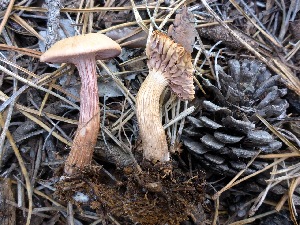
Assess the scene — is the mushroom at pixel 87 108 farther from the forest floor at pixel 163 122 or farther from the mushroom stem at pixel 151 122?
the mushroom stem at pixel 151 122

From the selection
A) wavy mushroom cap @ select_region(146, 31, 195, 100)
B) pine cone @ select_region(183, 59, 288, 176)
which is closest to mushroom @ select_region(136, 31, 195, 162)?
wavy mushroom cap @ select_region(146, 31, 195, 100)

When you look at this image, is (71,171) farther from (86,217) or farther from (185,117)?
(185,117)

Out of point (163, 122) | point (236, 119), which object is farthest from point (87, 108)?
point (236, 119)

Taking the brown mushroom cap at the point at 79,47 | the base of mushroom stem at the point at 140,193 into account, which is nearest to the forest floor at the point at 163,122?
the base of mushroom stem at the point at 140,193

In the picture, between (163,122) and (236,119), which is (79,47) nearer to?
(163,122)

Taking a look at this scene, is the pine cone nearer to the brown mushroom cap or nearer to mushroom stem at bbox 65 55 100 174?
mushroom stem at bbox 65 55 100 174

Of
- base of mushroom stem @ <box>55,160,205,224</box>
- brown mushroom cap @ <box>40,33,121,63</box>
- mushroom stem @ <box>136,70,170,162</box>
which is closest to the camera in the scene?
brown mushroom cap @ <box>40,33,121,63</box>
